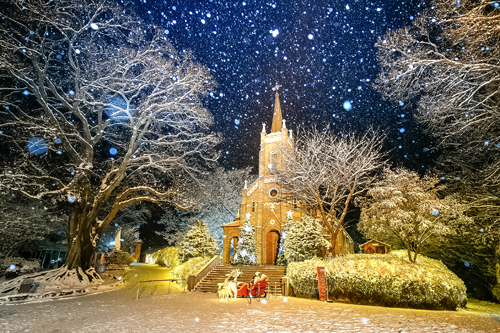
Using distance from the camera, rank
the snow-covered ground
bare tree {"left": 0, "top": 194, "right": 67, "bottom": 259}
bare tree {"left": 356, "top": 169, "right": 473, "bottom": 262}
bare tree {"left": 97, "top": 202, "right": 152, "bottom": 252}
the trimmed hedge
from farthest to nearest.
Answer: bare tree {"left": 97, "top": 202, "right": 152, "bottom": 252} → bare tree {"left": 0, "top": 194, "right": 67, "bottom": 259} → bare tree {"left": 356, "top": 169, "right": 473, "bottom": 262} → the trimmed hedge → the snow-covered ground

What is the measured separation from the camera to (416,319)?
7.88m

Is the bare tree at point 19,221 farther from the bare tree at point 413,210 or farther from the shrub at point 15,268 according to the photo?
the bare tree at point 413,210

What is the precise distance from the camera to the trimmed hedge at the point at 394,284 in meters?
9.99

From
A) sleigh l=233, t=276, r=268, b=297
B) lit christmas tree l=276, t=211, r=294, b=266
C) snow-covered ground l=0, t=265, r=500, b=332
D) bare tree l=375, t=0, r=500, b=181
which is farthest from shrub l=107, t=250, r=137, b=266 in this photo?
bare tree l=375, t=0, r=500, b=181

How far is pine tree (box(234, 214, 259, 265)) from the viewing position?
23.3m

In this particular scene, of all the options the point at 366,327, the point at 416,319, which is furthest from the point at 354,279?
the point at 366,327

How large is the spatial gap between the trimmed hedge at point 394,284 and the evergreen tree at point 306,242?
594cm

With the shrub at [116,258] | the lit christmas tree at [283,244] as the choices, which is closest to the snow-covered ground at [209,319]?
the lit christmas tree at [283,244]

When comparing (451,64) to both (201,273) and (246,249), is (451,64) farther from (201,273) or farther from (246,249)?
(246,249)

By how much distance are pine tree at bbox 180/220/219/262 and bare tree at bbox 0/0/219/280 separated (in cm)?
620

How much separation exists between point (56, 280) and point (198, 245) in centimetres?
987

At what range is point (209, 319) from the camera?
23.4 feet

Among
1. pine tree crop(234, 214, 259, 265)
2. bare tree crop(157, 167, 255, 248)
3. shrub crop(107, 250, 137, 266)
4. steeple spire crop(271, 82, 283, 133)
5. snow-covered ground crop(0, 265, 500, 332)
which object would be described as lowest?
snow-covered ground crop(0, 265, 500, 332)

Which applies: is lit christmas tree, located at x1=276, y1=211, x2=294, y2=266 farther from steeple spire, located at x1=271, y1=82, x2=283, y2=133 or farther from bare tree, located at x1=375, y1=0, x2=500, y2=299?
bare tree, located at x1=375, y1=0, x2=500, y2=299
